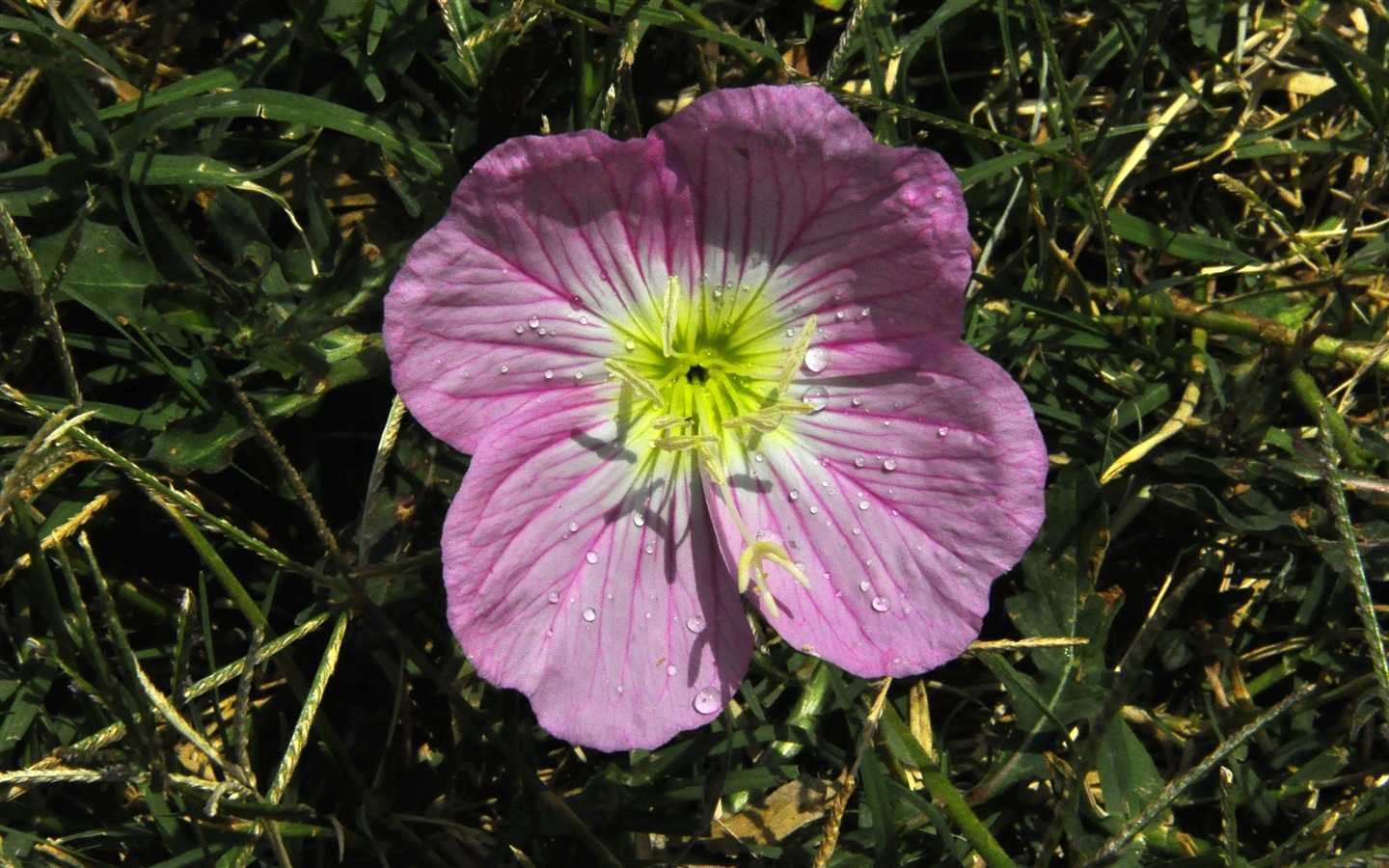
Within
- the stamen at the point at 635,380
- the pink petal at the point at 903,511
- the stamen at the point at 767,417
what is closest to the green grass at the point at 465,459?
the pink petal at the point at 903,511

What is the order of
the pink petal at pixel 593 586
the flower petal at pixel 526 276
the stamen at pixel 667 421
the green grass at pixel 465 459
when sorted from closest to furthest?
the flower petal at pixel 526 276 → the pink petal at pixel 593 586 → the stamen at pixel 667 421 → the green grass at pixel 465 459

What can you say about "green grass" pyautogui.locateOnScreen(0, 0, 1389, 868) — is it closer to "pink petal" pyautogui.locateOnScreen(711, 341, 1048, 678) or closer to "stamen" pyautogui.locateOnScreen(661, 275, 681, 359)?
"pink petal" pyautogui.locateOnScreen(711, 341, 1048, 678)

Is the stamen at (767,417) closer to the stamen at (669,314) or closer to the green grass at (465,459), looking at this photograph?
the stamen at (669,314)

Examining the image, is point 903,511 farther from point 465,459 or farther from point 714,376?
point 465,459

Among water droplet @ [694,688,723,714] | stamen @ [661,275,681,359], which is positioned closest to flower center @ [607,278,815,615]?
stamen @ [661,275,681,359]

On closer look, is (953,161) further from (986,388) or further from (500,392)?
(500,392)

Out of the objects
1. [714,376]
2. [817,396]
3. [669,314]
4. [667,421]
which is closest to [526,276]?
[669,314]

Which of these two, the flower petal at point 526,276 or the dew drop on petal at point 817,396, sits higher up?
the flower petal at point 526,276
